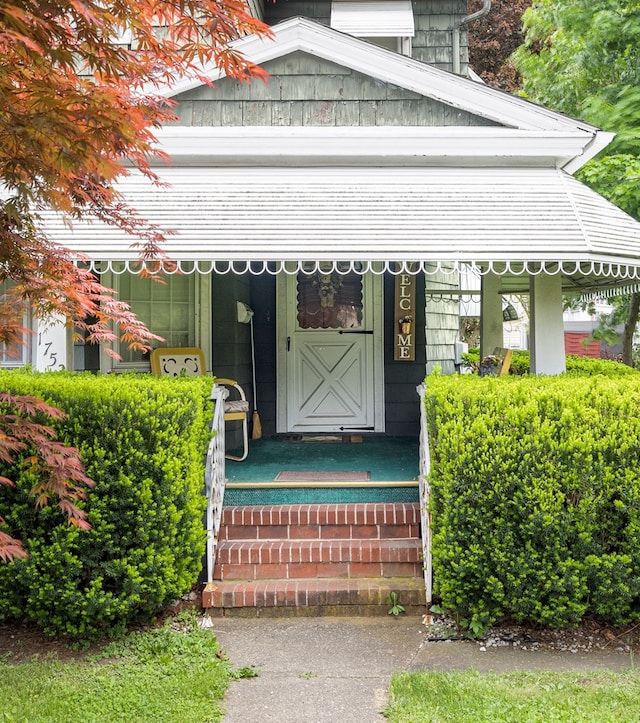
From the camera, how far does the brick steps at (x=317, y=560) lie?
4719 millimetres

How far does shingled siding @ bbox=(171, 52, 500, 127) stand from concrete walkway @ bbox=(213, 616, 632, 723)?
4.43m

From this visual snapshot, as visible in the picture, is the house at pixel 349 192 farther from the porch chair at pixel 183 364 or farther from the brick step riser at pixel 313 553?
the brick step riser at pixel 313 553

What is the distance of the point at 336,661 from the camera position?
405 centimetres

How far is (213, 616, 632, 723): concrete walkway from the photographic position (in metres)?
3.53

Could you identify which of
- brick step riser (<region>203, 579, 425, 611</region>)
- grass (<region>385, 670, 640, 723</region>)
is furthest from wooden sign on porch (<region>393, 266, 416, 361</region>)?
grass (<region>385, 670, 640, 723</region>)

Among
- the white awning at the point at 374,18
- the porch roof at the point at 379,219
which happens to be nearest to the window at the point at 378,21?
the white awning at the point at 374,18

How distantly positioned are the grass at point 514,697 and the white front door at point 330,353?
4.72 m

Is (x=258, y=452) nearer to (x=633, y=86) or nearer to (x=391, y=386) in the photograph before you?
(x=391, y=386)

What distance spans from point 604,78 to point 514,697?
30.8ft

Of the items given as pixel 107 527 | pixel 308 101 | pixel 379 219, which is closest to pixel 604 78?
pixel 308 101

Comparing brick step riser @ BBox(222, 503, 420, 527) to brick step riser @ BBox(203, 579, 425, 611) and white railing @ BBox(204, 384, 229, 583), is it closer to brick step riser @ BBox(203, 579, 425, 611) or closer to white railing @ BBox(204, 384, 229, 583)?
white railing @ BBox(204, 384, 229, 583)

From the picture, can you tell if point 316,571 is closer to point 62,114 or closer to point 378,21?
point 62,114

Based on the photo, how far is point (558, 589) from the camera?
4.07 m

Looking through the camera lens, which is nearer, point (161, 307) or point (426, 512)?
point (426, 512)
